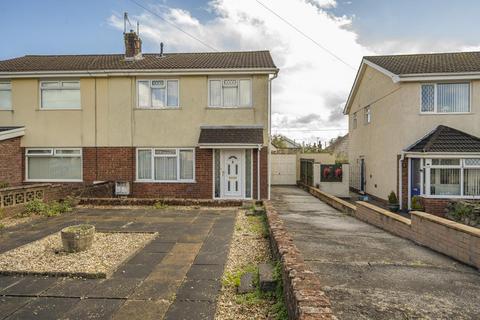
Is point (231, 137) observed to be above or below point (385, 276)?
above

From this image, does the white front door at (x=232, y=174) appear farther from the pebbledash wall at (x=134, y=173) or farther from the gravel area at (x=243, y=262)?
the gravel area at (x=243, y=262)

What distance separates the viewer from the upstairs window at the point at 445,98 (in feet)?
42.2

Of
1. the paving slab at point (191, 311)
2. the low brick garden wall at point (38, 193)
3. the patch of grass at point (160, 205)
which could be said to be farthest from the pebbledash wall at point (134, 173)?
the paving slab at point (191, 311)

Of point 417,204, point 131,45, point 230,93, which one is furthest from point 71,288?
point 131,45

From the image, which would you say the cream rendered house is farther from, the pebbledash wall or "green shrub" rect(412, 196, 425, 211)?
the pebbledash wall

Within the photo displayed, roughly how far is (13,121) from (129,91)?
536 cm

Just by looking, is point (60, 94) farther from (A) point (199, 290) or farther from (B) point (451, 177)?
(B) point (451, 177)

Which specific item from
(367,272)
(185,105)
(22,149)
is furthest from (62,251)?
(22,149)

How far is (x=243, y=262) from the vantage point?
17.1ft

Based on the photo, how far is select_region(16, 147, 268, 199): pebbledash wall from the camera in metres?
12.7

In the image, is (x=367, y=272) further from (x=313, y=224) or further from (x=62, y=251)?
(x=62, y=251)

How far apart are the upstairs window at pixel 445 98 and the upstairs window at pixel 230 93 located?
755cm

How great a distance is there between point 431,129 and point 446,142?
1.02 metres

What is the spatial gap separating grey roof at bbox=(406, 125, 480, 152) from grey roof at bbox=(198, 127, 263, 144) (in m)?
6.54
